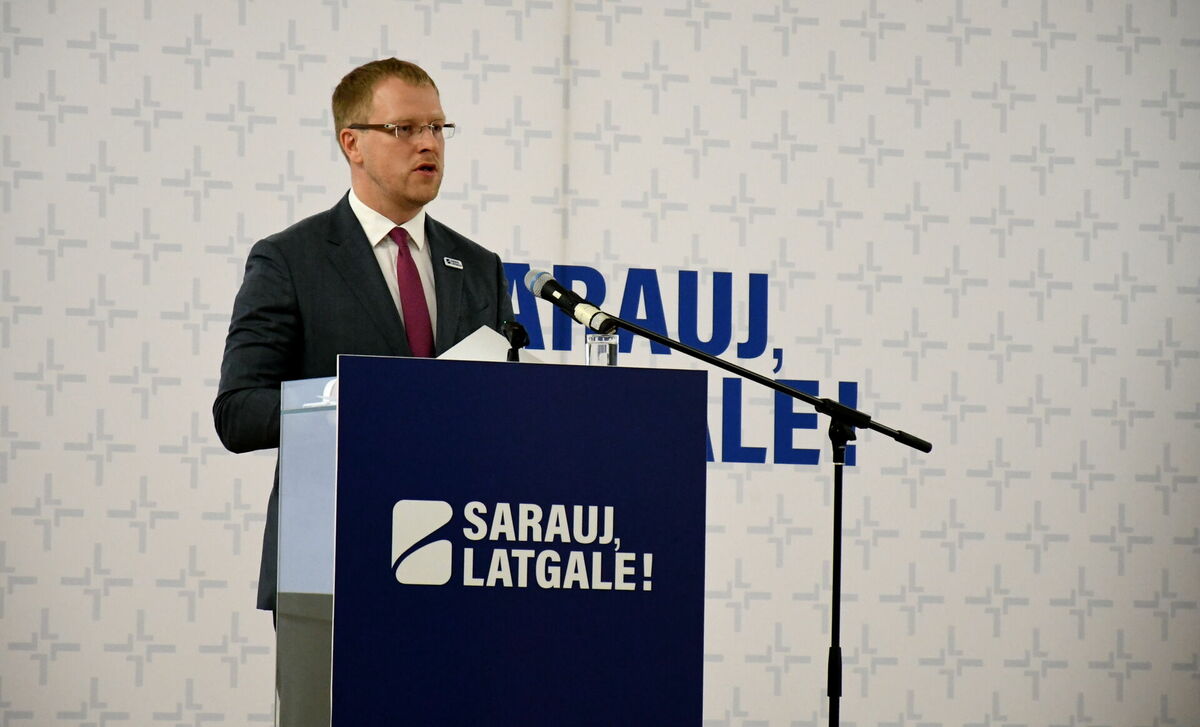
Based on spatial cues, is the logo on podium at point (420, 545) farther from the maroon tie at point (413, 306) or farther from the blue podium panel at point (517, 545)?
the maroon tie at point (413, 306)

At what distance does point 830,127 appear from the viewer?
3.93 m

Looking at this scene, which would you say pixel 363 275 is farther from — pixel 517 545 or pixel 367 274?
pixel 517 545

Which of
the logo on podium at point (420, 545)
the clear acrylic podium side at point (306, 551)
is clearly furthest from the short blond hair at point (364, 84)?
the logo on podium at point (420, 545)

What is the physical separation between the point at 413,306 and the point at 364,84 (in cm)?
43

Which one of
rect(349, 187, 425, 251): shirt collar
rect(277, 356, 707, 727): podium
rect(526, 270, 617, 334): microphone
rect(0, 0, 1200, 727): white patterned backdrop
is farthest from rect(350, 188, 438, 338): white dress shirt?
rect(0, 0, 1200, 727): white patterned backdrop

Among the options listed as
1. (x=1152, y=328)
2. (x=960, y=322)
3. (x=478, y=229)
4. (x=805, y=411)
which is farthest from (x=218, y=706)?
(x=1152, y=328)

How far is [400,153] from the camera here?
7.26 ft

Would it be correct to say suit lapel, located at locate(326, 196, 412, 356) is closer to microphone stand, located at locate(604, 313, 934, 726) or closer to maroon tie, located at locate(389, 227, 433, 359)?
maroon tie, located at locate(389, 227, 433, 359)

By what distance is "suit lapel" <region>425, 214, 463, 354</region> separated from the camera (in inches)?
85.7

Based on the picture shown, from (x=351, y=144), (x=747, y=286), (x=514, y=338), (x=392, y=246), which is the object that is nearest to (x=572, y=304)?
(x=514, y=338)

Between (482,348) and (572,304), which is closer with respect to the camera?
(482,348)

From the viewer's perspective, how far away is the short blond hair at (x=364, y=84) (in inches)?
88.4

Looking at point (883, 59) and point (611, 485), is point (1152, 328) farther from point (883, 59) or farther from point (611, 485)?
point (611, 485)

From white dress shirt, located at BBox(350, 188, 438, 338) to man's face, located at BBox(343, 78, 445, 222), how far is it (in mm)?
21
